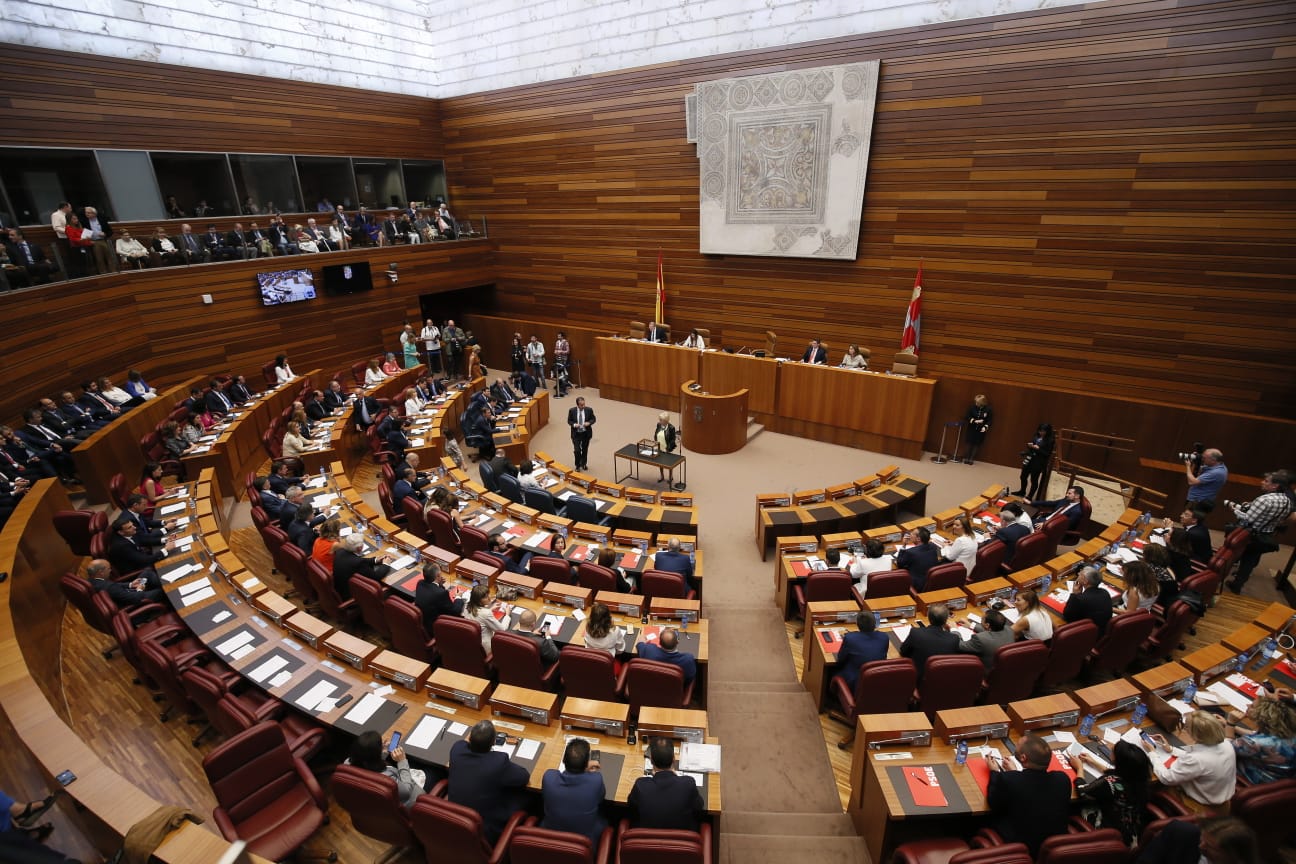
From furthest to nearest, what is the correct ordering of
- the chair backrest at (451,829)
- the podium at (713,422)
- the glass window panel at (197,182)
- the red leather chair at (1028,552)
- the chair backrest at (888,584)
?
the glass window panel at (197,182) → the podium at (713,422) → the red leather chair at (1028,552) → the chair backrest at (888,584) → the chair backrest at (451,829)

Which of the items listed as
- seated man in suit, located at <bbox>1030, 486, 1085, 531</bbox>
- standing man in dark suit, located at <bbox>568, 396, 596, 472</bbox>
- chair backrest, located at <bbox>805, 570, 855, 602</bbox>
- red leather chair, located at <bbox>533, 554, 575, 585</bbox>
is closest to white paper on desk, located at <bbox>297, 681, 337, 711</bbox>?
red leather chair, located at <bbox>533, 554, 575, 585</bbox>

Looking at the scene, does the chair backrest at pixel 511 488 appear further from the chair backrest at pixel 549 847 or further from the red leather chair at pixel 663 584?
the chair backrest at pixel 549 847

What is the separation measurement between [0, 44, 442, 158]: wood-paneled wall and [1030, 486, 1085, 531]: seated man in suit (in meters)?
16.0

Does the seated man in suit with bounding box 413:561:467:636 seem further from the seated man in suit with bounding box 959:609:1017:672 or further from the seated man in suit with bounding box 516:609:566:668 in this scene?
the seated man in suit with bounding box 959:609:1017:672

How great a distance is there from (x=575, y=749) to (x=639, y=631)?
180 centimetres

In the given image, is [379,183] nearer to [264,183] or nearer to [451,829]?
[264,183]

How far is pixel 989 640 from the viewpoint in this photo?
459cm

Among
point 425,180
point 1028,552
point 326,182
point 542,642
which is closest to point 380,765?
point 542,642

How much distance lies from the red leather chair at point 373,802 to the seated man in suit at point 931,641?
3622 mm

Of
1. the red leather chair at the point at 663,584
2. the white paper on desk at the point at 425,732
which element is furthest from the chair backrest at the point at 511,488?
the white paper on desk at the point at 425,732

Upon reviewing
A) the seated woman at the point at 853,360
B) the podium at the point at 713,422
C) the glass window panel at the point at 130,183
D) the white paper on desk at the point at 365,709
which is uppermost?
the glass window panel at the point at 130,183

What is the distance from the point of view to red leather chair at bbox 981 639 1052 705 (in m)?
4.45

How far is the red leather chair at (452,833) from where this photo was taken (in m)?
3.09

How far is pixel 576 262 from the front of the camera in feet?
51.3
